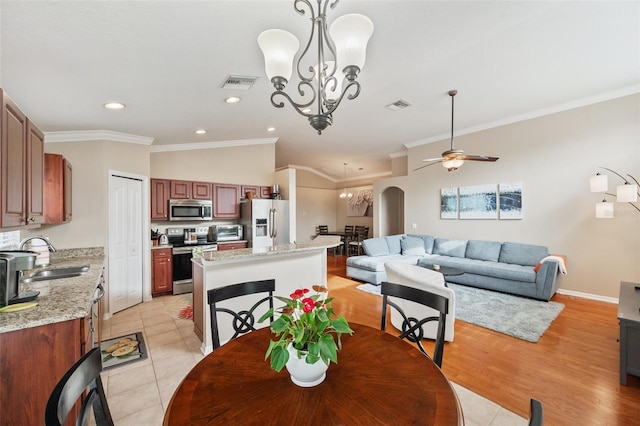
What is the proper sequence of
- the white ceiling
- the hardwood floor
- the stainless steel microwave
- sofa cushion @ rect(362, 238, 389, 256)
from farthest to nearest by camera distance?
sofa cushion @ rect(362, 238, 389, 256) → the stainless steel microwave → the hardwood floor → the white ceiling

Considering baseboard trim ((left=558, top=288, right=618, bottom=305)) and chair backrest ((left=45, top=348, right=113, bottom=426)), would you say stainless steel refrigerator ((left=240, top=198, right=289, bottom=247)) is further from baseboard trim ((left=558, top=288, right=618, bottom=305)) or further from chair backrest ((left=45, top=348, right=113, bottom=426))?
baseboard trim ((left=558, top=288, right=618, bottom=305))

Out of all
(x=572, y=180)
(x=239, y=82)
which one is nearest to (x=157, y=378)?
(x=239, y=82)

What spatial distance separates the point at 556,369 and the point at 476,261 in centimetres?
288

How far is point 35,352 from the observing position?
4.68ft

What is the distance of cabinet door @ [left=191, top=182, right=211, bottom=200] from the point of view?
5.31 m

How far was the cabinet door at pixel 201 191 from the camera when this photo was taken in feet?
17.4

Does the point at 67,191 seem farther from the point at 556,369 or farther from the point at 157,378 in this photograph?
the point at 556,369

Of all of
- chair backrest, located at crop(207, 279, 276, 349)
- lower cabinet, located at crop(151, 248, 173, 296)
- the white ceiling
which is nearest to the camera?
chair backrest, located at crop(207, 279, 276, 349)

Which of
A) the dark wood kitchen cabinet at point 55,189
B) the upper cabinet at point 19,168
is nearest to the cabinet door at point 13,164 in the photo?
A: the upper cabinet at point 19,168

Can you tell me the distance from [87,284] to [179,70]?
6.55 ft

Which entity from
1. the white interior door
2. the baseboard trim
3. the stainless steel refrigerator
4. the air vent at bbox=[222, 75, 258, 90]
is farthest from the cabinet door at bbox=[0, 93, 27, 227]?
the baseboard trim

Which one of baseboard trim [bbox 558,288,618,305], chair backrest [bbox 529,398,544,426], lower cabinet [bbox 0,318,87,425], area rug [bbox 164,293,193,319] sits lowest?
area rug [bbox 164,293,193,319]

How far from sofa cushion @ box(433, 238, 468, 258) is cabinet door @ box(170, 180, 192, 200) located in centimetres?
536

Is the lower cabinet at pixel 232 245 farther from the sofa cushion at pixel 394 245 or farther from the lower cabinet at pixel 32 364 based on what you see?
the lower cabinet at pixel 32 364
